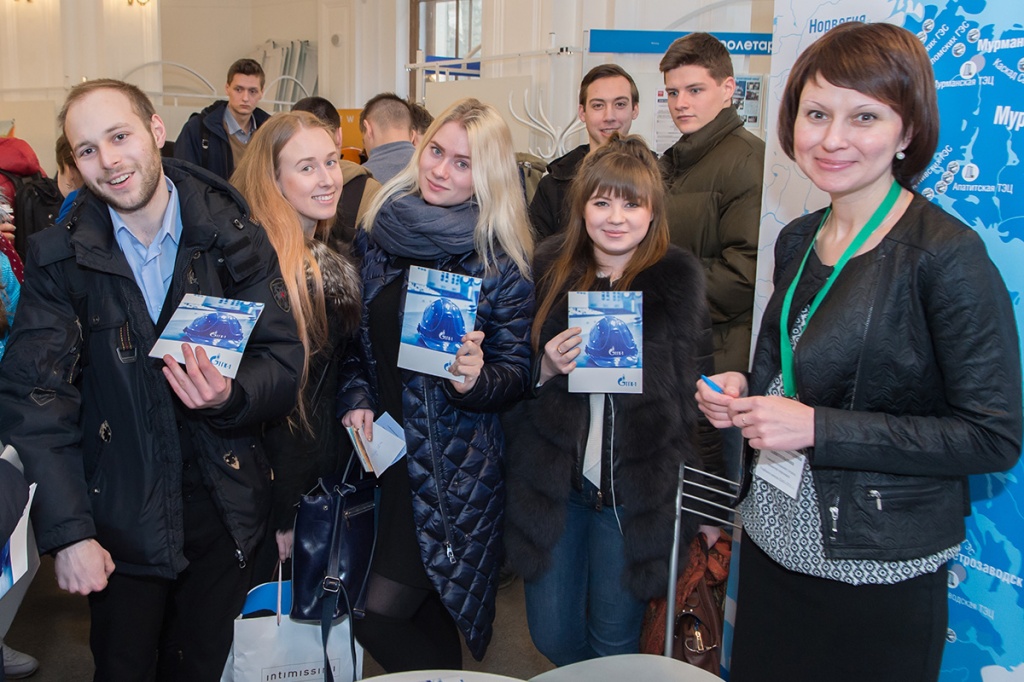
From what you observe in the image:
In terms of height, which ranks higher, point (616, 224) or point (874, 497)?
point (616, 224)

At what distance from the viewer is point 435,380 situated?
223 cm

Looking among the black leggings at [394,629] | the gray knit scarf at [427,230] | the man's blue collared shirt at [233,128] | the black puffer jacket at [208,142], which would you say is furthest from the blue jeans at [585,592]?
the man's blue collared shirt at [233,128]

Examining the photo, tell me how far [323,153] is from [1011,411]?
6.48ft

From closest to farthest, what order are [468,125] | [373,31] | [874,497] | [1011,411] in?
[1011,411] < [874,497] < [468,125] < [373,31]

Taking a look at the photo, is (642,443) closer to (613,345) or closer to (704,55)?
(613,345)

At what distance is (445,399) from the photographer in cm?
224

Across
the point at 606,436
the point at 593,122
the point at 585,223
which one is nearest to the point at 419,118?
the point at 593,122

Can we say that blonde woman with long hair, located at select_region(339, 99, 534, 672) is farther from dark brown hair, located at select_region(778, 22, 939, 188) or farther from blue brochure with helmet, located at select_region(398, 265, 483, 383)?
dark brown hair, located at select_region(778, 22, 939, 188)

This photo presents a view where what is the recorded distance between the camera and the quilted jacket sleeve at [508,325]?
2.27 metres

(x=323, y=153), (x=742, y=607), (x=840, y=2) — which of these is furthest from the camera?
(x=323, y=153)

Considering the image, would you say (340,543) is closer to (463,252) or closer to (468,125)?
(463,252)

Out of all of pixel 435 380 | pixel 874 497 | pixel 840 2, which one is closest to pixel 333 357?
pixel 435 380

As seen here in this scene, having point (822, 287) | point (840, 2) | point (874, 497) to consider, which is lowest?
point (874, 497)

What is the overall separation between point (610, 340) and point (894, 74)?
92cm
